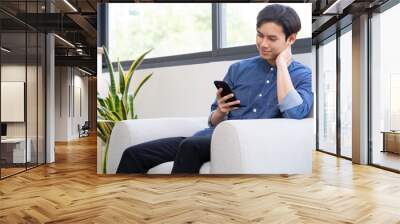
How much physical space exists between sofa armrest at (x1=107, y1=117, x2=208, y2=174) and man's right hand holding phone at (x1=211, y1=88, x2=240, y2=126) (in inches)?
5.5

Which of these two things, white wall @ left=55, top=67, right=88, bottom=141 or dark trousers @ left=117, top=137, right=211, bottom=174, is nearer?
dark trousers @ left=117, top=137, right=211, bottom=174

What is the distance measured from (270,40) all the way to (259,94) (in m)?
0.72

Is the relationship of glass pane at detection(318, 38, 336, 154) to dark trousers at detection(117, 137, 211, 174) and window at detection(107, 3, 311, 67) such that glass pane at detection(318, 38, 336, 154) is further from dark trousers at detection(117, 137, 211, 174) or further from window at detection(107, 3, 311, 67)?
dark trousers at detection(117, 137, 211, 174)

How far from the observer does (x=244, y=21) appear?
18.0 ft

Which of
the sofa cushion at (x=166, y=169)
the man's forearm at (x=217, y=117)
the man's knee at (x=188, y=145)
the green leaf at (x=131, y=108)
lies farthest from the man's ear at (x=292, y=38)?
the green leaf at (x=131, y=108)

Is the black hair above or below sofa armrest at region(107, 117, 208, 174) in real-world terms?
above

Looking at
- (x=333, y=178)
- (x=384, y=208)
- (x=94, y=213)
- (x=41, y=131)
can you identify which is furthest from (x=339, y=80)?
(x=94, y=213)

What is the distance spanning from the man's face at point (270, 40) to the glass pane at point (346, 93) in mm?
2835

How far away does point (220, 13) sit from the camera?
5.51m

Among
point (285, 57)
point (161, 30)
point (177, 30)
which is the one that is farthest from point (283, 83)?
point (161, 30)

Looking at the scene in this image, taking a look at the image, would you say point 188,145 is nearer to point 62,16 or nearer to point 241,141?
point 241,141

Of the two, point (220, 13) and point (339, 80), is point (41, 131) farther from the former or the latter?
point (339, 80)

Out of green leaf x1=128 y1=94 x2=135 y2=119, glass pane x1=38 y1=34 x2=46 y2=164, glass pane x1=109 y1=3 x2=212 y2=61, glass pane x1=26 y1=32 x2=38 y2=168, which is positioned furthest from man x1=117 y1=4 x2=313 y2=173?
glass pane x1=38 y1=34 x2=46 y2=164

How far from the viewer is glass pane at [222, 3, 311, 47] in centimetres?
543
